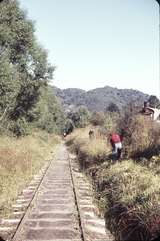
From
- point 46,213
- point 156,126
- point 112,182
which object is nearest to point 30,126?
point 156,126

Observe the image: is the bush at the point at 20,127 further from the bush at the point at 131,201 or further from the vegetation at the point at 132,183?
the bush at the point at 131,201

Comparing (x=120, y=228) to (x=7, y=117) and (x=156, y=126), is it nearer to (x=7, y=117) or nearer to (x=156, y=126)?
(x=156, y=126)

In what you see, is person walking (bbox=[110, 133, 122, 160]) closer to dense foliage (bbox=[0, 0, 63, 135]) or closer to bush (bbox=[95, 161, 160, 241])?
bush (bbox=[95, 161, 160, 241])

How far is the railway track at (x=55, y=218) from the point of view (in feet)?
28.2

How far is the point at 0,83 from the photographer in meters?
24.8

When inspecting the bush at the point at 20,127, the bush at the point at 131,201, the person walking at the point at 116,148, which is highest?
the bush at the point at 20,127

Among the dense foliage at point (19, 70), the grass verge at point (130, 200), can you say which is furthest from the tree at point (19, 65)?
the grass verge at point (130, 200)

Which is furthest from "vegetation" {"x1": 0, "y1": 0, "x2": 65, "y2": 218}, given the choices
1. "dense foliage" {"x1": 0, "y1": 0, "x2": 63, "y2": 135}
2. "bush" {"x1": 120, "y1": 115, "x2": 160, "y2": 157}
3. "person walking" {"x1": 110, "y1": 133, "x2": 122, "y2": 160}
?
"bush" {"x1": 120, "y1": 115, "x2": 160, "y2": 157}

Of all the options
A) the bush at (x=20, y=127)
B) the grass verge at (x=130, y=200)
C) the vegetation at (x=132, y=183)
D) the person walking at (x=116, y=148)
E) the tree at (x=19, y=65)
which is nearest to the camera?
the grass verge at (x=130, y=200)

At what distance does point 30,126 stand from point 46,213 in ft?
96.3

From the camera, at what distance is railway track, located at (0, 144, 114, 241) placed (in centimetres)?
859

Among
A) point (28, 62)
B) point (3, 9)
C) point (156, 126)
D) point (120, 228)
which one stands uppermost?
point (3, 9)

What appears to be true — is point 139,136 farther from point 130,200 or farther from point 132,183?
point 130,200

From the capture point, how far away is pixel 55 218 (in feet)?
32.8
